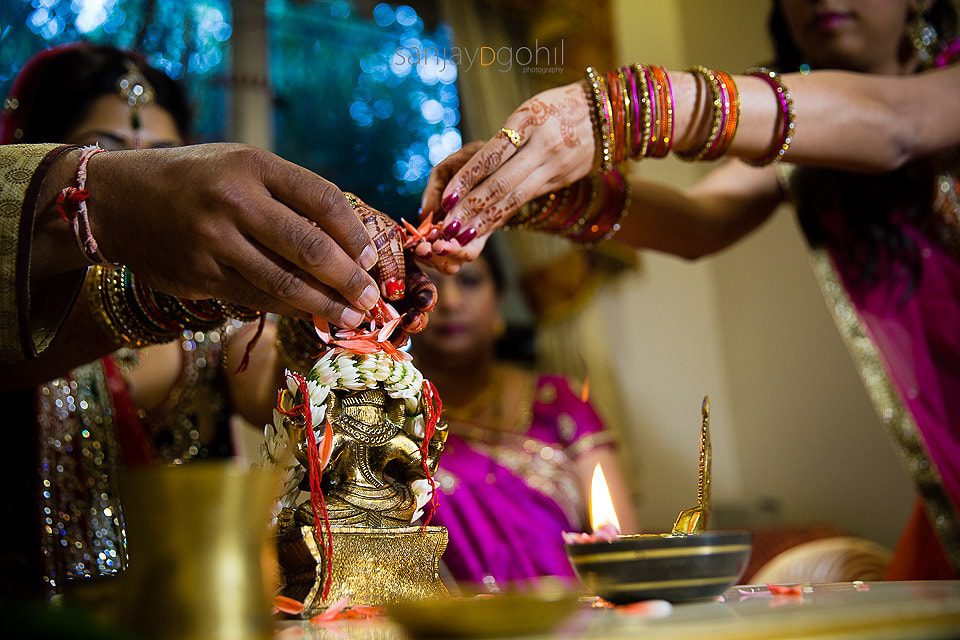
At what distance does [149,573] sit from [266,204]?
400mm

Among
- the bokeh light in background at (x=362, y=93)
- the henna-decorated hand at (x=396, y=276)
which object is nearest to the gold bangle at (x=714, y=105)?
the henna-decorated hand at (x=396, y=276)

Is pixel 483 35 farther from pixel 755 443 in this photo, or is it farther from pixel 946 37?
pixel 946 37

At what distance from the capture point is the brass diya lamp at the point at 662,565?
53 cm

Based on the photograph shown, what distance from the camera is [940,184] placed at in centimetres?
135

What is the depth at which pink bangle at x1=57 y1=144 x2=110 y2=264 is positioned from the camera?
0.76 m

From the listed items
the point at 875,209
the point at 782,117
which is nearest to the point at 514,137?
the point at 782,117

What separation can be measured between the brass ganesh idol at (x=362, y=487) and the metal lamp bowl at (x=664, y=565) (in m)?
0.20

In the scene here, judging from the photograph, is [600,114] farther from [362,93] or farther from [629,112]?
[362,93]

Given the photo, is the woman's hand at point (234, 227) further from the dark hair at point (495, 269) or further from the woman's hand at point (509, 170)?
the dark hair at point (495, 269)

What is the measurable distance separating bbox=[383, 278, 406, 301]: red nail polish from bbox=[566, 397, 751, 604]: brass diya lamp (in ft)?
1.19

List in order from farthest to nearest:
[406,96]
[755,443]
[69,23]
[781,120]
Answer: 1. [406,96]
2. [755,443]
3. [69,23]
4. [781,120]

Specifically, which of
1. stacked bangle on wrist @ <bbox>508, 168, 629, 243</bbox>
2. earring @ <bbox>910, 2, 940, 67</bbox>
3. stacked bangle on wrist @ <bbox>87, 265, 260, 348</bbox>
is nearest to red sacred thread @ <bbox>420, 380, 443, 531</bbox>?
stacked bangle on wrist @ <bbox>87, 265, 260, 348</bbox>

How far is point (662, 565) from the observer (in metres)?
0.53

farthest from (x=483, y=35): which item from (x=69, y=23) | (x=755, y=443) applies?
(x=755, y=443)
